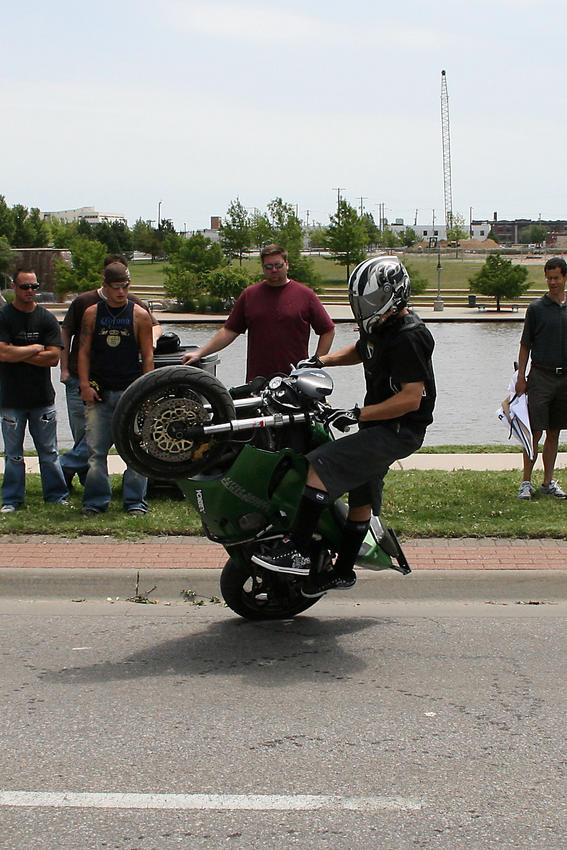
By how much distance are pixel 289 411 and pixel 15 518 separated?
10.7ft

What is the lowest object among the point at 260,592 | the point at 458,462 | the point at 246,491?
the point at 458,462

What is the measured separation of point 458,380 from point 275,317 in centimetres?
1538

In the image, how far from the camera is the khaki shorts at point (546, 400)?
840 centimetres

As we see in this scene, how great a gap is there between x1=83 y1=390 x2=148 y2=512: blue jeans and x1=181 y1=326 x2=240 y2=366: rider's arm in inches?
49.7

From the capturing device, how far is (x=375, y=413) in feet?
16.4

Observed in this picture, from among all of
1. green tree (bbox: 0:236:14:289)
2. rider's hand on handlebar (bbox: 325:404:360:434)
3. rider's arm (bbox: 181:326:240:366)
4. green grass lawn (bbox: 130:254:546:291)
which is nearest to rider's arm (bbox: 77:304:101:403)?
rider's arm (bbox: 181:326:240:366)

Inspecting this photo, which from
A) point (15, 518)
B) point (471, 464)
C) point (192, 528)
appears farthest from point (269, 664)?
point (471, 464)

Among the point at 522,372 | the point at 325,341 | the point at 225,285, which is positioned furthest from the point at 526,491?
the point at 225,285

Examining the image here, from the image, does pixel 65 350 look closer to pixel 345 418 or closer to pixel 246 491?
pixel 246 491

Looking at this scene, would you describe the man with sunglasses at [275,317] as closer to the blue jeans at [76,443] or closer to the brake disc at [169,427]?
the blue jeans at [76,443]

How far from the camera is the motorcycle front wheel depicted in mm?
5320

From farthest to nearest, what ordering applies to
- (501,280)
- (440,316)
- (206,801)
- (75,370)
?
(501,280), (440,316), (75,370), (206,801)

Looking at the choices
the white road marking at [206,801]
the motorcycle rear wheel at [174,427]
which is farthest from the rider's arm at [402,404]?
the white road marking at [206,801]

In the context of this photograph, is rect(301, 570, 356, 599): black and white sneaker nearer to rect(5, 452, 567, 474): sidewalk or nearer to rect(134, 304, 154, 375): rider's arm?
rect(134, 304, 154, 375): rider's arm
